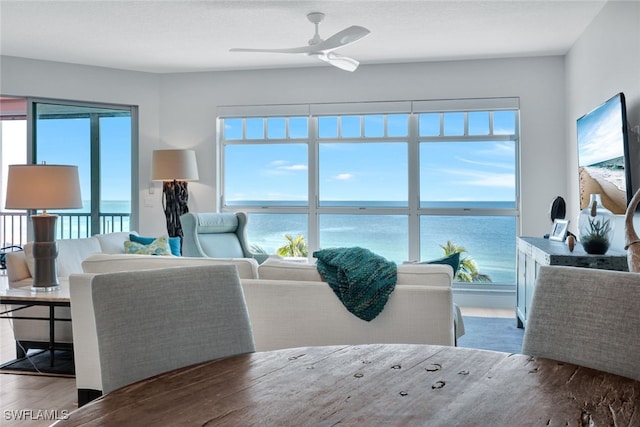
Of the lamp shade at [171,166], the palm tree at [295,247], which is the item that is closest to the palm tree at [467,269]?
the palm tree at [295,247]

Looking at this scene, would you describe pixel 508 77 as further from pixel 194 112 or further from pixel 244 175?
pixel 194 112

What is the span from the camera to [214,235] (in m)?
5.27

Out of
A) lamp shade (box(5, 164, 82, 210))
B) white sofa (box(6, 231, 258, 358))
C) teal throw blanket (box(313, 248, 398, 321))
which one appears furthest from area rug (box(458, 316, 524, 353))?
lamp shade (box(5, 164, 82, 210))

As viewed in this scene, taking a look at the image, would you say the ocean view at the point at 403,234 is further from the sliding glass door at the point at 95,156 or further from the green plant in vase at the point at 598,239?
the green plant in vase at the point at 598,239

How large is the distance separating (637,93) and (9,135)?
305 inches

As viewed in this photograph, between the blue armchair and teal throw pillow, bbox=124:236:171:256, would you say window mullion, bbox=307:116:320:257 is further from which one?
teal throw pillow, bbox=124:236:171:256

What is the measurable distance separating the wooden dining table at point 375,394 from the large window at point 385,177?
4.56m

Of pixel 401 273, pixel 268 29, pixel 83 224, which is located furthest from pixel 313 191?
pixel 401 273

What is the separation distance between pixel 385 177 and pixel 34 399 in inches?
160

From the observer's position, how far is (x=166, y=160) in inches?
223

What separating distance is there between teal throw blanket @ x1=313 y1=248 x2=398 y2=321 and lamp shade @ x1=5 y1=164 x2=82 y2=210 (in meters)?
1.78

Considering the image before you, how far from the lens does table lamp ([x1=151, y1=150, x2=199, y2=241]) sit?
568 cm

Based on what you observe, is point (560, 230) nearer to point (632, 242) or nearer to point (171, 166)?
point (632, 242)

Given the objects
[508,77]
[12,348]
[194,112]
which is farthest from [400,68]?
[12,348]
